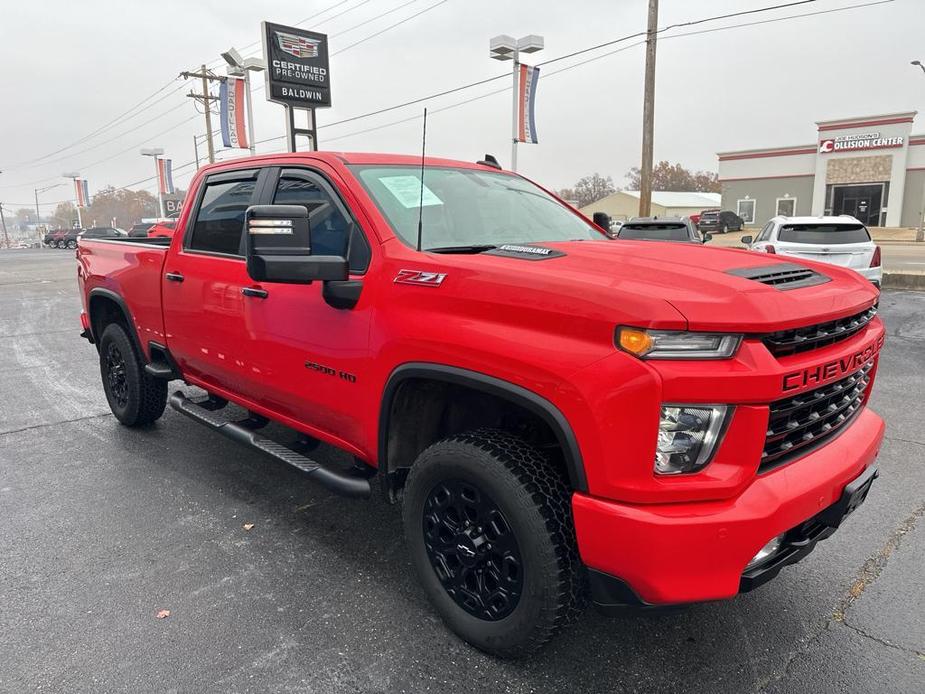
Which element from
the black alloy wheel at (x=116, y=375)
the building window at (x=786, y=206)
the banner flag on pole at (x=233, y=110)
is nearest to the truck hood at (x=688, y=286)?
the black alloy wheel at (x=116, y=375)

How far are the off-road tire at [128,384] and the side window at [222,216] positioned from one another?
1.33 metres

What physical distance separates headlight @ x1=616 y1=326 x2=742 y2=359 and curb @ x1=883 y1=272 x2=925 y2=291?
14256 millimetres

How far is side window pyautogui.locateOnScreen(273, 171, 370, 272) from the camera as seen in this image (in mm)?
2898

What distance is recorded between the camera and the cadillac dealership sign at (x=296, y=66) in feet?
54.7

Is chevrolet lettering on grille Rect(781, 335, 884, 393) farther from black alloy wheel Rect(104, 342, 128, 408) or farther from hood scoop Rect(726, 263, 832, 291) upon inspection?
black alloy wheel Rect(104, 342, 128, 408)

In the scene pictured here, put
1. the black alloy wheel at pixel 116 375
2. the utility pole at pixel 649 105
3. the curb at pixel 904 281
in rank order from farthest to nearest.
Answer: the utility pole at pixel 649 105 → the curb at pixel 904 281 → the black alloy wheel at pixel 116 375

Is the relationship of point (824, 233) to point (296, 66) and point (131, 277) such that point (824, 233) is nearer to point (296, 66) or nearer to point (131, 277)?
point (131, 277)

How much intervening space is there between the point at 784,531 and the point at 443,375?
4.09ft

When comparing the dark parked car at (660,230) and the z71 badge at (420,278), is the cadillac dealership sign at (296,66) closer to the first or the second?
the dark parked car at (660,230)

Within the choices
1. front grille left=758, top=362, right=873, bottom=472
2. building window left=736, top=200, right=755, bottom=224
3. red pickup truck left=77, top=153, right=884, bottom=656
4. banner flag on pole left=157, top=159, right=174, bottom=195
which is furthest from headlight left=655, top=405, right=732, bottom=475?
banner flag on pole left=157, top=159, right=174, bottom=195

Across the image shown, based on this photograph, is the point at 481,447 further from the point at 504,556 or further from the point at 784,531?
the point at 784,531

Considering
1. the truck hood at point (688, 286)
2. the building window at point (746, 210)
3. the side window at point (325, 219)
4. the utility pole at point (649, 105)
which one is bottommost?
the truck hood at point (688, 286)

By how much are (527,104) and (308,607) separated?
1622cm

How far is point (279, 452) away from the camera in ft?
11.3
